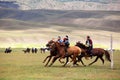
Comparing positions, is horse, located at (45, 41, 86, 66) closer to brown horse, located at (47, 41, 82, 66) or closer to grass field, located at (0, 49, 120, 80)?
brown horse, located at (47, 41, 82, 66)

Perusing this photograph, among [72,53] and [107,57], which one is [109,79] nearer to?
[72,53]

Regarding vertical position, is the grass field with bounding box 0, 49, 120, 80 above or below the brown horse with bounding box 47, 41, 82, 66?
below

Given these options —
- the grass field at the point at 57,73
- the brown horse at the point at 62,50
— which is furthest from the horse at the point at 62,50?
the grass field at the point at 57,73

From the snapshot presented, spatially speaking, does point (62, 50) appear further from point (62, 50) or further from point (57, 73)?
point (57, 73)

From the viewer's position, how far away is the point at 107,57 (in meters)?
30.1

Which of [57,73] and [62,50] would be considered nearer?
[57,73]

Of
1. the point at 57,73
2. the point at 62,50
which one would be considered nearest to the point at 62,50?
the point at 62,50

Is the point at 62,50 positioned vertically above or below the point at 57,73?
above

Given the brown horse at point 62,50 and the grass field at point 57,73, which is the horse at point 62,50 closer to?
the brown horse at point 62,50

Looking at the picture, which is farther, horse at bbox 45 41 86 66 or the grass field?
horse at bbox 45 41 86 66

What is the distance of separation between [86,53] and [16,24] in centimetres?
16698

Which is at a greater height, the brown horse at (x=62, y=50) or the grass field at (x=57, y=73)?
the brown horse at (x=62, y=50)

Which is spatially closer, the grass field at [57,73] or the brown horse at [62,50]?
the grass field at [57,73]

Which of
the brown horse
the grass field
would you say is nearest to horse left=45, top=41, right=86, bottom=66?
the brown horse
